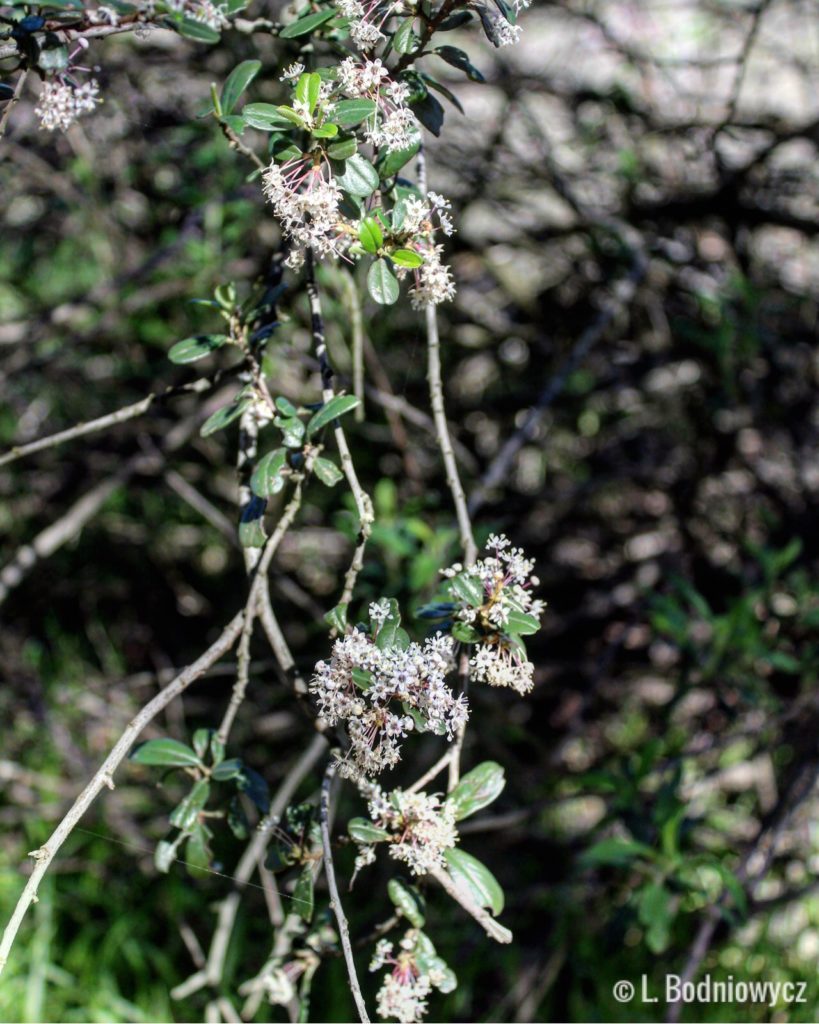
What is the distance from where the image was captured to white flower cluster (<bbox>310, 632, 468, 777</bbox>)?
810 mm

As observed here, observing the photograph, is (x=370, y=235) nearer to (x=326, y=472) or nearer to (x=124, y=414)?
(x=326, y=472)

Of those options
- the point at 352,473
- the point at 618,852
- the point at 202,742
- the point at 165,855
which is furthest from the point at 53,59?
the point at 618,852

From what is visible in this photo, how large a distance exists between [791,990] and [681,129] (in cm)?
181

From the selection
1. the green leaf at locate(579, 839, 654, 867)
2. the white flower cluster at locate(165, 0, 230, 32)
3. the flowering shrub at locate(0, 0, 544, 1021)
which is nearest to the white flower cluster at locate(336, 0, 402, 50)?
the flowering shrub at locate(0, 0, 544, 1021)

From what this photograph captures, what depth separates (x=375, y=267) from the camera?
89 cm

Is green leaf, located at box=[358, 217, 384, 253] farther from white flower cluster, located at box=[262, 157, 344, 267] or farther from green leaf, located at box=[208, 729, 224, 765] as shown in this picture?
green leaf, located at box=[208, 729, 224, 765]

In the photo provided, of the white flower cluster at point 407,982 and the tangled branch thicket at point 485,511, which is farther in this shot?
Result: the tangled branch thicket at point 485,511

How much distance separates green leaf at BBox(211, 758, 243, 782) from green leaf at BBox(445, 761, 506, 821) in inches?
9.9

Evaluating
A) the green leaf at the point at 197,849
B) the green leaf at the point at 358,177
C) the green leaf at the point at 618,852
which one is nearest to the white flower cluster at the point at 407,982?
the green leaf at the point at 197,849

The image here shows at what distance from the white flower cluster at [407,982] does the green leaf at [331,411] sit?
1.66 ft

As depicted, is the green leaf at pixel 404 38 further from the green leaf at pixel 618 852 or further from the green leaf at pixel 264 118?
the green leaf at pixel 618 852

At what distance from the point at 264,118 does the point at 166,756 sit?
69 centimetres

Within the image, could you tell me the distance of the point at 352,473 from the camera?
95cm

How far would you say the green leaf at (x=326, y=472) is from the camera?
955 mm
